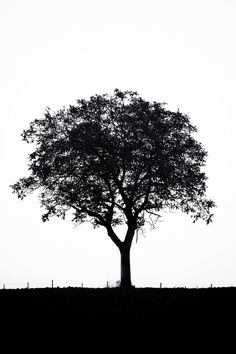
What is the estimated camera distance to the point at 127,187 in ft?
139
